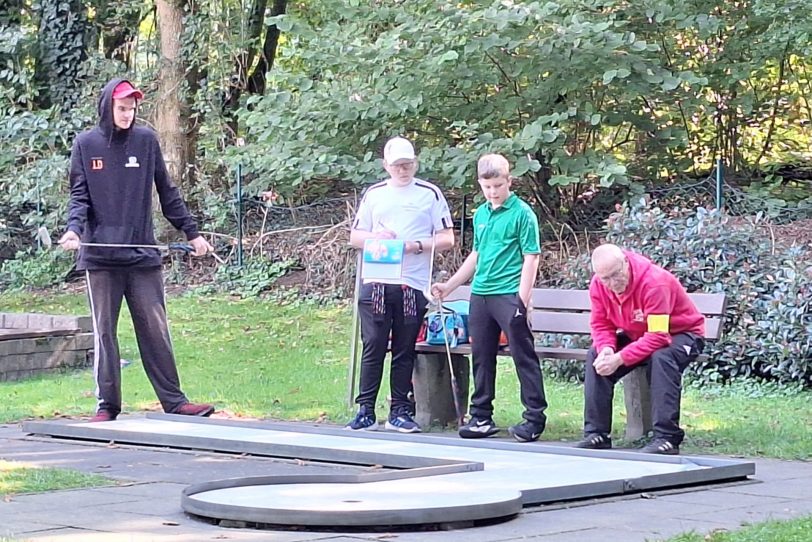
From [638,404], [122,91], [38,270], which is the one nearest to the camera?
[638,404]

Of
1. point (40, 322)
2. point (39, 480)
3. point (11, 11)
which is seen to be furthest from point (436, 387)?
point (11, 11)

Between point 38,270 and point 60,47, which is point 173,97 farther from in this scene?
point 38,270

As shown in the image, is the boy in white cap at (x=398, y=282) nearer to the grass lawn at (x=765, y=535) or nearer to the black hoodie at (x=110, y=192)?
the black hoodie at (x=110, y=192)

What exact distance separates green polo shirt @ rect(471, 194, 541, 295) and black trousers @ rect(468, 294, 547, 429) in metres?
0.08

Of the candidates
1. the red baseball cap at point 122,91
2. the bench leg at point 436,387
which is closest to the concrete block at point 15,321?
the red baseball cap at point 122,91

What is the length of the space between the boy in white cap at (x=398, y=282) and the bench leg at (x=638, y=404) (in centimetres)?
135

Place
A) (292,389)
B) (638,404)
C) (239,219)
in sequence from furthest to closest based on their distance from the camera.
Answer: (239,219)
(292,389)
(638,404)

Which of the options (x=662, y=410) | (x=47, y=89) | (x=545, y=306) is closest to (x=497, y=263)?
(x=545, y=306)

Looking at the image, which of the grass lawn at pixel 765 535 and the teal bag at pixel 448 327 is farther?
the teal bag at pixel 448 327

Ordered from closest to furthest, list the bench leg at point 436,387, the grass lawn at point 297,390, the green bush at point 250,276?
the grass lawn at point 297,390, the bench leg at point 436,387, the green bush at point 250,276

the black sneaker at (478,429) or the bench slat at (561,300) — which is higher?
the bench slat at (561,300)

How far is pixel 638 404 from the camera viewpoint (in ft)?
26.0

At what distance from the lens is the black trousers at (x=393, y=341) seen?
845cm

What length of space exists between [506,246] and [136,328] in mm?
2488
